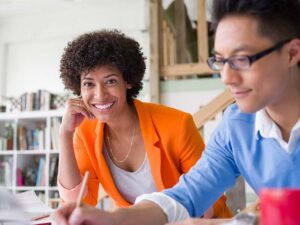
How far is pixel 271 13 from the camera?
2.89 feet

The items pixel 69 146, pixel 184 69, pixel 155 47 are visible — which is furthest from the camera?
pixel 155 47

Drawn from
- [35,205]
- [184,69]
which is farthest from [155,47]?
[35,205]

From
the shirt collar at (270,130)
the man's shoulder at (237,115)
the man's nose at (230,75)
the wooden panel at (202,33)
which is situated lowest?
the shirt collar at (270,130)

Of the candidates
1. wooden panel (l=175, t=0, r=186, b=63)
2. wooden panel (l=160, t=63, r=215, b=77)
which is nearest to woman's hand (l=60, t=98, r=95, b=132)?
wooden panel (l=160, t=63, r=215, b=77)

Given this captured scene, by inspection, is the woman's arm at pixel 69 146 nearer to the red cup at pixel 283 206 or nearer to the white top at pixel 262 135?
the white top at pixel 262 135

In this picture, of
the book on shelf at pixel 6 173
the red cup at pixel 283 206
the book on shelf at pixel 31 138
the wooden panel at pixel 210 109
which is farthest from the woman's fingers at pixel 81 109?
the book on shelf at pixel 6 173

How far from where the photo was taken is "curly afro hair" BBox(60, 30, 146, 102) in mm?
1471

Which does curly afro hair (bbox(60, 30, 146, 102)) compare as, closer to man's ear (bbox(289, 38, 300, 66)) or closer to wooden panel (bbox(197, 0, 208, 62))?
man's ear (bbox(289, 38, 300, 66))

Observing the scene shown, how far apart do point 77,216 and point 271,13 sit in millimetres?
628

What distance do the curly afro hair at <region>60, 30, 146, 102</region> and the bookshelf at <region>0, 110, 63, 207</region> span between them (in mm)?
2602

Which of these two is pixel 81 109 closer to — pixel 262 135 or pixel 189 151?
pixel 189 151

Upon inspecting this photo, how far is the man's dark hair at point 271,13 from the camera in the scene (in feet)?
2.83

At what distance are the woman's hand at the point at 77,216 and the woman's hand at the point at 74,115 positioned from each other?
2.67 ft

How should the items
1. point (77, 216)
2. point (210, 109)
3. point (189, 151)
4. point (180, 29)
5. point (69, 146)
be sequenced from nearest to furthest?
1. point (77, 216)
2. point (189, 151)
3. point (69, 146)
4. point (210, 109)
5. point (180, 29)
